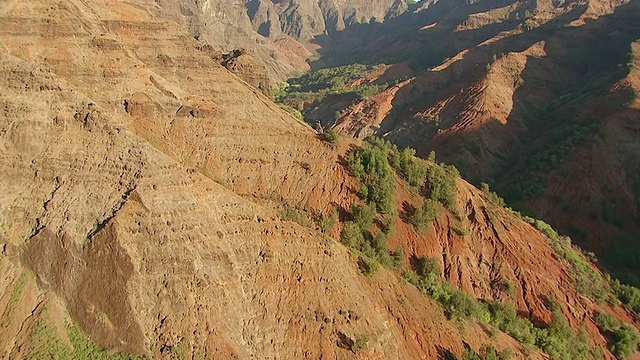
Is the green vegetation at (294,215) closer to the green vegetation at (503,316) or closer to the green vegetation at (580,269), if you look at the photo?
the green vegetation at (503,316)

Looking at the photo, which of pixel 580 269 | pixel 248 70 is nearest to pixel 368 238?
pixel 580 269

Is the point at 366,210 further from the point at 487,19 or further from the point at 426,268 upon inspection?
the point at 487,19

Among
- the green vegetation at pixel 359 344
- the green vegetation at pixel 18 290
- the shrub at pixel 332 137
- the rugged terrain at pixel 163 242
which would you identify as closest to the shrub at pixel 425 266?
the rugged terrain at pixel 163 242

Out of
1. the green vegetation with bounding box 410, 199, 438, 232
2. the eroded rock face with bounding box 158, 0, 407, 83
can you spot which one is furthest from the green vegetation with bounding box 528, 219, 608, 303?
the eroded rock face with bounding box 158, 0, 407, 83

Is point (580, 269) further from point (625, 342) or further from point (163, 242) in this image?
point (163, 242)

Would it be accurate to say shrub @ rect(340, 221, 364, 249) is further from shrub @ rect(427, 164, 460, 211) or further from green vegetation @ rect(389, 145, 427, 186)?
shrub @ rect(427, 164, 460, 211)

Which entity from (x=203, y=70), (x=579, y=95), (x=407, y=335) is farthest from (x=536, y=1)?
(x=407, y=335)
